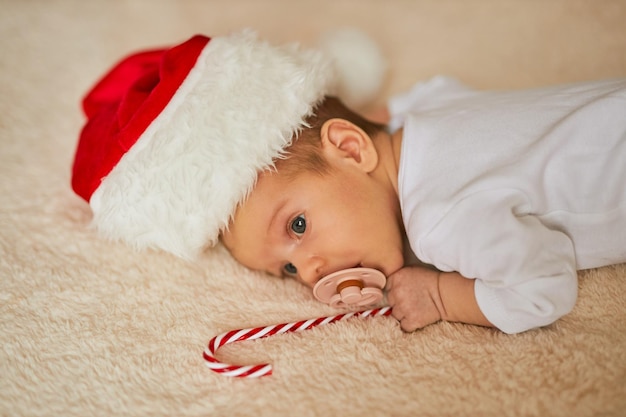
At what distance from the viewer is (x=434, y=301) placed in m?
1.04

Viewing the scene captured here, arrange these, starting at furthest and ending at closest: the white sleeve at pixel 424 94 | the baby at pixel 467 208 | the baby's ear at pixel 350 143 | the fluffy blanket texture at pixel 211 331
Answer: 1. the white sleeve at pixel 424 94
2. the baby's ear at pixel 350 143
3. the baby at pixel 467 208
4. the fluffy blanket texture at pixel 211 331

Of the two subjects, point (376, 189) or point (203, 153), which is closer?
point (203, 153)

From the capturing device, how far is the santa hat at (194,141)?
1.01m

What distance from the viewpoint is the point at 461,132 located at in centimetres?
111

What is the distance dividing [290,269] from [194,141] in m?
0.32

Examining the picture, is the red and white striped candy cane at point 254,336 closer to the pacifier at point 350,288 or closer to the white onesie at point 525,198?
the pacifier at point 350,288

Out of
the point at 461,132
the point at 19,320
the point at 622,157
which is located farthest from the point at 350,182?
the point at 19,320

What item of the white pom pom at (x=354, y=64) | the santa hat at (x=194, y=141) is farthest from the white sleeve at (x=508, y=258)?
the white pom pom at (x=354, y=64)

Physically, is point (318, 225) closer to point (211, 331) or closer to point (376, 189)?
point (376, 189)

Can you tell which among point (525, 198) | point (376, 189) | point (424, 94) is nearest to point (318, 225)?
point (376, 189)

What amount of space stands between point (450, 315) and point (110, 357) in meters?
0.59

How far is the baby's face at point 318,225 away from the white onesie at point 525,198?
0.06 meters

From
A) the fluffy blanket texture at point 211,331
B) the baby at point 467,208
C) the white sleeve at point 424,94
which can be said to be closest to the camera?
the fluffy blanket texture at point 211,331

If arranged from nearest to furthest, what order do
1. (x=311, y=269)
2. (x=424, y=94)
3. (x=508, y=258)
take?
1. (x=508, y=258)
2. (x=311, y=269)
3. (x=424, y=94)
